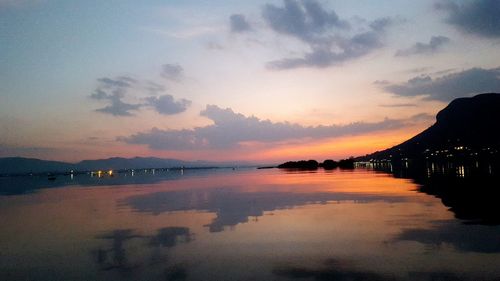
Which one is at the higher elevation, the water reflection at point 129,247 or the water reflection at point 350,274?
the water reflection at point 129,247

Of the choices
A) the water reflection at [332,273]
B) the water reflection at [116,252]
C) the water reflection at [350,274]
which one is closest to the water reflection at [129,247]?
the water reflection at [116,252]

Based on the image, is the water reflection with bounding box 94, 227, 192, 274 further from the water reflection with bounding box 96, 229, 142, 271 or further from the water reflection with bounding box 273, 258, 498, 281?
the water reflection with bounding box 273, 258, 498, 281

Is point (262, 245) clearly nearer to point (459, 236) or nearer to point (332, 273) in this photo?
point (332, 273)

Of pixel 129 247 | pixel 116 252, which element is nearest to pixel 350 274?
pixel 116 252

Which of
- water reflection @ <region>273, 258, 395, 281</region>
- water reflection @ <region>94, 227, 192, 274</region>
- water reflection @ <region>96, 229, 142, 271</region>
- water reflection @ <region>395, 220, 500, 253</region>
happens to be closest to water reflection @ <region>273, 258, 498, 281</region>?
water reflection @ <region>273, 258, 395, 281</region>

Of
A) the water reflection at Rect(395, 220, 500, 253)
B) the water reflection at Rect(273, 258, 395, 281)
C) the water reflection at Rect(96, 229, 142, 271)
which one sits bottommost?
the water reflection at Rect(273, 258, 395, 281)

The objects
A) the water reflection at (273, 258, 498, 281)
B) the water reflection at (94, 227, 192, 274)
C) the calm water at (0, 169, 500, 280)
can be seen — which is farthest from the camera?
the water reflection at (94, 227, 192, 274)

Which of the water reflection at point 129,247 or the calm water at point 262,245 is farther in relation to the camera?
the water reflection at point 129,247

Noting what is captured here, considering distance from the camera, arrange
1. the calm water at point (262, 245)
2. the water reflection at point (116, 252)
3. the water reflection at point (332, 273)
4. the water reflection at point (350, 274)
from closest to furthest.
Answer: the water reflection at point (350, 274) → the water reflection at point (332, 273) → the calm water at point (262, 245) → the water reflection at point (116, 252)

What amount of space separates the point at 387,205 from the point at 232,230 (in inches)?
622

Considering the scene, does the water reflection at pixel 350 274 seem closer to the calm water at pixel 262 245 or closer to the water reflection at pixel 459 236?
the calm water at pixel 262 245

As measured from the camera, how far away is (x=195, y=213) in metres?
30.7

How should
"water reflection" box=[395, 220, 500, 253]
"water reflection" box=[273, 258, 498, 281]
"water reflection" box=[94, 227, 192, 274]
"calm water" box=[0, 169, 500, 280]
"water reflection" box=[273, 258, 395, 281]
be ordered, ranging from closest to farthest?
"water reflection" box=[273, 258, 498, 281] < "water reflection" box=[273, 258, 395, 281] < "calm water" box=[0, 169, 500, 280] < "water reflection" box=[94, 227, 192, 274] < "water reflection" box=[395, 220, 500, 253]

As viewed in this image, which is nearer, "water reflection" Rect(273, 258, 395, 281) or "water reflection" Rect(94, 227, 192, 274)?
"water reflection" Rect(273, 258, 395, 281)
